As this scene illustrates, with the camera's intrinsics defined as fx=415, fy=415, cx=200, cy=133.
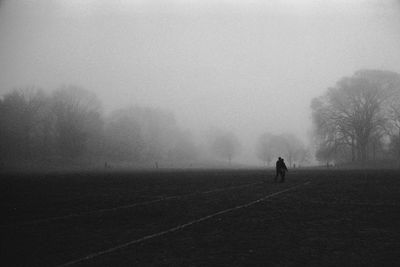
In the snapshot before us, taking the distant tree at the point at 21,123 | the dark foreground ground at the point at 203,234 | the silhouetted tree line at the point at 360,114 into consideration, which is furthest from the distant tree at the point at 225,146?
the dark foreground ground at the point at 203,234

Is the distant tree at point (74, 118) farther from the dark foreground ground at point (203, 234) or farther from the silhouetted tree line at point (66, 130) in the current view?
the dark foreground ground at point (203, 234)

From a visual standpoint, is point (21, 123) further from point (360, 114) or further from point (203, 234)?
point (203, 234)

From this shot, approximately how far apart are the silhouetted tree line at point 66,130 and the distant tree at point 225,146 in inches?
1651

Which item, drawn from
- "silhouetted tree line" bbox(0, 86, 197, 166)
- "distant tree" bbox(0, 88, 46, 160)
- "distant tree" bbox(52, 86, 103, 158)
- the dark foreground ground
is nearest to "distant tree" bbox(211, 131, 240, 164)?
"silhouetted tree line" bbox(0, 86, 197, 166)

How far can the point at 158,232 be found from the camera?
885cm

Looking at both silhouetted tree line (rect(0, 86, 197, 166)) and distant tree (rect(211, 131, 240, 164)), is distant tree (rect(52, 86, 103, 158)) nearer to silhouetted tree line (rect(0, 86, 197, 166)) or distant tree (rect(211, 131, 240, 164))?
silhouetted tree line (rect(0, 86, 197, 166))

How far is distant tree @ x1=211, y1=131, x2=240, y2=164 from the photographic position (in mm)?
138375

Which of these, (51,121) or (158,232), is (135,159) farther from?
(158,232)

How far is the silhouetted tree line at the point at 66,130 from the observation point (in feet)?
224

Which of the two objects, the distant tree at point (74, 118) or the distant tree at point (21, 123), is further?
the distant tree at point (74, 118)

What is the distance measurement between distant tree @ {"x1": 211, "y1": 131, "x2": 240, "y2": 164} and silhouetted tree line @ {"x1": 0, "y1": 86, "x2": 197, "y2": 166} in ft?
138

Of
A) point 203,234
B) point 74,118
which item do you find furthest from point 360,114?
point 203,234

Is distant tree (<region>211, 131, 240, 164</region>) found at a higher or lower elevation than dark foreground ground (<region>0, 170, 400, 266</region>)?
higher

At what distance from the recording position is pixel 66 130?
72500 millimetres
